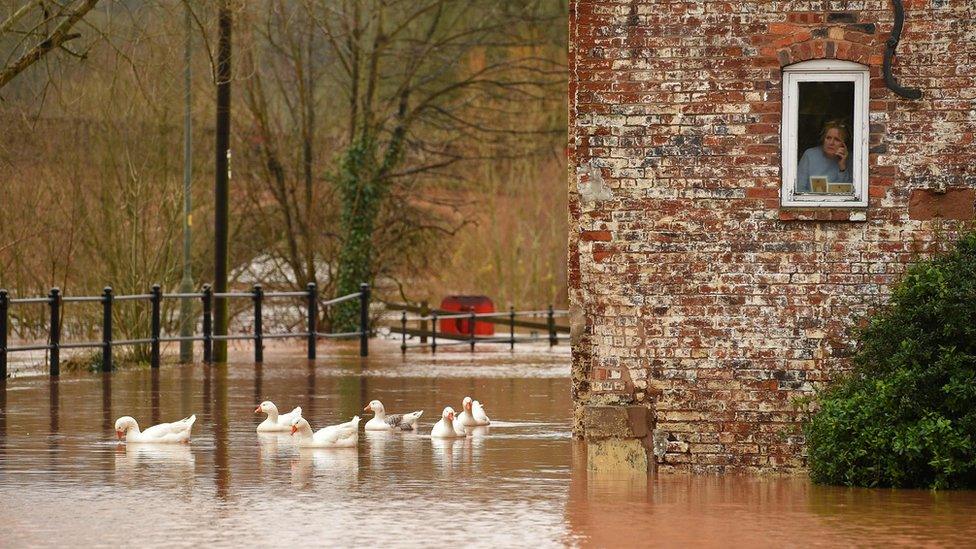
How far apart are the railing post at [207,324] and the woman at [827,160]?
629 inches

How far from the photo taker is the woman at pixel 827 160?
13.1 meters

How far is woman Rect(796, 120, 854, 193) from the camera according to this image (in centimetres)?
1312

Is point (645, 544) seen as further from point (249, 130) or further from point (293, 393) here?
point (249, 130)

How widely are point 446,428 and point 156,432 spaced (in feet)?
8.82

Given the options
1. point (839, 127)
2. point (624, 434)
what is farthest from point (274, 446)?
point (839, 127)

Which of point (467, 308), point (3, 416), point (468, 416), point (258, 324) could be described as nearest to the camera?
point (468, 416)

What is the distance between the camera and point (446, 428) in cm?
1642

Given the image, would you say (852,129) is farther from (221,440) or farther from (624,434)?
(221,440)

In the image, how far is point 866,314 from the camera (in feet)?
42.6

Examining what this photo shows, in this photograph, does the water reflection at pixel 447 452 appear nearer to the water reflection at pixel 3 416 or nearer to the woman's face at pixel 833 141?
the water reflection at pixel 3 416

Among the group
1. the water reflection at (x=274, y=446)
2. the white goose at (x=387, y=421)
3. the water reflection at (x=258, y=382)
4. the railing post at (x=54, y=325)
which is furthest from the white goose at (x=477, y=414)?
the railing post at (x=54, y=325)

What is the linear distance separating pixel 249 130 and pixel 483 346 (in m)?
8.67

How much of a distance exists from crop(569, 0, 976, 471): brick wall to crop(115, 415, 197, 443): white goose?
4.32 meters

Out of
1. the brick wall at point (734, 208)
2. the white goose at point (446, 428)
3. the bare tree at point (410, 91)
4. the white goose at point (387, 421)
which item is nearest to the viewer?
the brick wall at point (734, 208)
